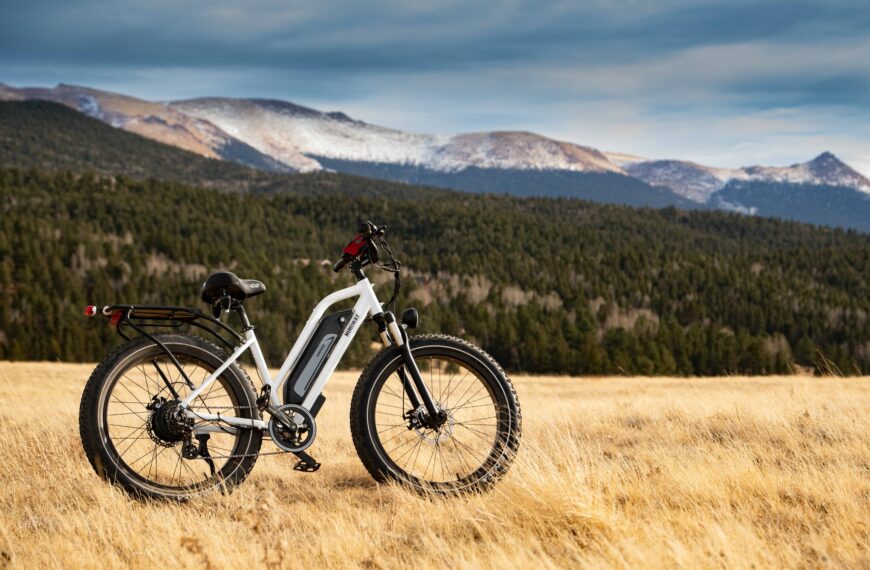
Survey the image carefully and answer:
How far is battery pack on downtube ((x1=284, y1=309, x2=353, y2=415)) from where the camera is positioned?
5.62m

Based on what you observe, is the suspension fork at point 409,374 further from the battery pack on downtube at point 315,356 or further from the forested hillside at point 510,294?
the forested hillside at point 510,294

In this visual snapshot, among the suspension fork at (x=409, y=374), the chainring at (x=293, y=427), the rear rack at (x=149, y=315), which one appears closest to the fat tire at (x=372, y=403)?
the suspension fork at (x=409, y=374)

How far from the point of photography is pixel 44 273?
4921 inches

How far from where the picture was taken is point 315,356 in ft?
18.6

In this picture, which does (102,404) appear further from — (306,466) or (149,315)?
(306,466)

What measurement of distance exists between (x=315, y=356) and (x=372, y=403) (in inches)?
22.6

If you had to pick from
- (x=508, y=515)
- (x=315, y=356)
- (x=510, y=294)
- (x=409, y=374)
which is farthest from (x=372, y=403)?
(x=510, y=294)

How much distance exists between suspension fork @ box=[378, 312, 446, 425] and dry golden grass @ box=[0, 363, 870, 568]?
0.68 m

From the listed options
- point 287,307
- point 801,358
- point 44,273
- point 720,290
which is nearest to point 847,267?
point 720,290

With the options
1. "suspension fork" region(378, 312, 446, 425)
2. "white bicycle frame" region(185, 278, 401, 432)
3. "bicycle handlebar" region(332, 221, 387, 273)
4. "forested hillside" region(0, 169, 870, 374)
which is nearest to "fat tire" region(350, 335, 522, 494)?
"suspension fork" region(378, 312, 446, 425)

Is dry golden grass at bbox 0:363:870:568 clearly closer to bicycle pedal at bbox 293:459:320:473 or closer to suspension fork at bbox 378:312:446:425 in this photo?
bicycle pedal at bbox 293:459:320:473

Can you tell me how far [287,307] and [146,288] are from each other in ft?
89.4

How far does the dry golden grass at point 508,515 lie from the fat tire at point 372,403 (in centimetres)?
14

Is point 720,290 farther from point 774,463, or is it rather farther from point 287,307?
point 774,463
